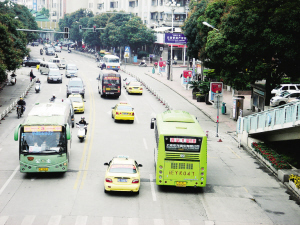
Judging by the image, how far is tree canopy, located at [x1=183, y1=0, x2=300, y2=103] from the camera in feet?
112

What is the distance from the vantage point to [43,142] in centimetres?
2212

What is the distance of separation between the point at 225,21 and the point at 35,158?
22.5m

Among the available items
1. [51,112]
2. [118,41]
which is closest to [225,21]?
[51,112]

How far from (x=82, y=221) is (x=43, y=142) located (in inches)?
246

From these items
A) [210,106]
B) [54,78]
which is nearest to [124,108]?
[210,106]

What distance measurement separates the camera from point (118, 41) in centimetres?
10219

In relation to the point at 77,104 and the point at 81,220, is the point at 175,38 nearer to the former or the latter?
the point at 77,104

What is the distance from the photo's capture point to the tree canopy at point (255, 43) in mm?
34156

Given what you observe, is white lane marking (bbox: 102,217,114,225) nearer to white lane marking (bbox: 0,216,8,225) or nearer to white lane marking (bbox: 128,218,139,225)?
white lane marking (bbox: 128,218,139,225)

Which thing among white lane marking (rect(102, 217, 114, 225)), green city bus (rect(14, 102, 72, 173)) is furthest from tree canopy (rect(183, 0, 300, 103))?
white lane marking (rect(102, 217, 114, 225))

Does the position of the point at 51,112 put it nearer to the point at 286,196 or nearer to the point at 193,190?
the point at 193,190

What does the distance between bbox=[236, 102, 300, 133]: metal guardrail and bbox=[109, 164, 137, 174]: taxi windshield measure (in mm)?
9033

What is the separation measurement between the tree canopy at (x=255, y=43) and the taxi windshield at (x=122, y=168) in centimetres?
1775

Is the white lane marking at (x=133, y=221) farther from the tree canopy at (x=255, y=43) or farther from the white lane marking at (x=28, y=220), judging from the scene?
the tree canopy at (x=255, y=43)
